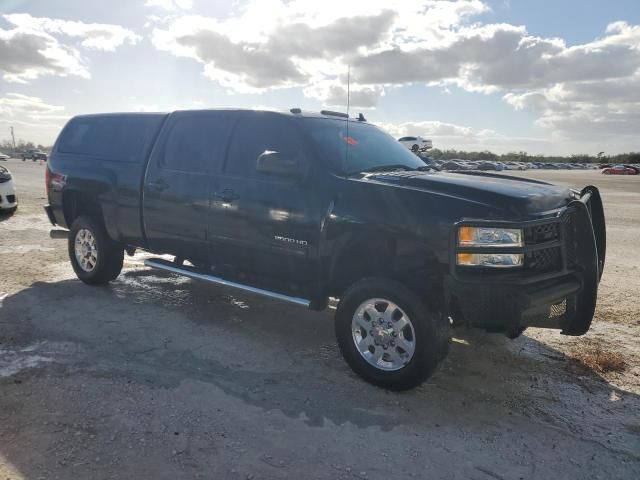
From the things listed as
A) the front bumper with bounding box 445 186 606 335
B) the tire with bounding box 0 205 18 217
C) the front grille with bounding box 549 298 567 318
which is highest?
the front bumper with bounding box 445 186 606 335

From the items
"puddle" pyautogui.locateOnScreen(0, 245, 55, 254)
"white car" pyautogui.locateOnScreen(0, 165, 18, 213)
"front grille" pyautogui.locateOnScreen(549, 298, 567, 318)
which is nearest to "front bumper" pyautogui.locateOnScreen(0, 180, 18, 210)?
"white car" pyautogui.locateOnScreen(0, 165, 18, 213)

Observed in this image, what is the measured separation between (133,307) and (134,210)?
3.35ft

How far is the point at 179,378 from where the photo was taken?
3.78 m

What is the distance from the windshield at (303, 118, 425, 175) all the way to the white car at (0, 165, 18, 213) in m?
9.08

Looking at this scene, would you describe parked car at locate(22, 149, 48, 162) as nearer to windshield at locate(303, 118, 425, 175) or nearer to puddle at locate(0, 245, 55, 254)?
puddle at locate(0, 245, 55, 254)

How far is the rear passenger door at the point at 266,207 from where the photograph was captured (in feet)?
13.6

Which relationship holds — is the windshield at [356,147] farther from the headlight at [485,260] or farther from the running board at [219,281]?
the headlight at [485,260]

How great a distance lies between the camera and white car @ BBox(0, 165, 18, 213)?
35.8 ft

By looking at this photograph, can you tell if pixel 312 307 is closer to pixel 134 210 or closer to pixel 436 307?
pixel 436 307

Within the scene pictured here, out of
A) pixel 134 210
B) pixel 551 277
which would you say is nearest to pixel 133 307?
pixel 134 210

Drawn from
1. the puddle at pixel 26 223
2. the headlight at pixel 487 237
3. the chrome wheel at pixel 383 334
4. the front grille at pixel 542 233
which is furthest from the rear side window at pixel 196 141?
the puddle at pixel 26 223

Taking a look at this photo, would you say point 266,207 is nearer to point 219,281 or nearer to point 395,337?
point 219,281

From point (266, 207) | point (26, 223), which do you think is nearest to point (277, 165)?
point (266, 207)

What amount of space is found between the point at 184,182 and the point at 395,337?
258cm
